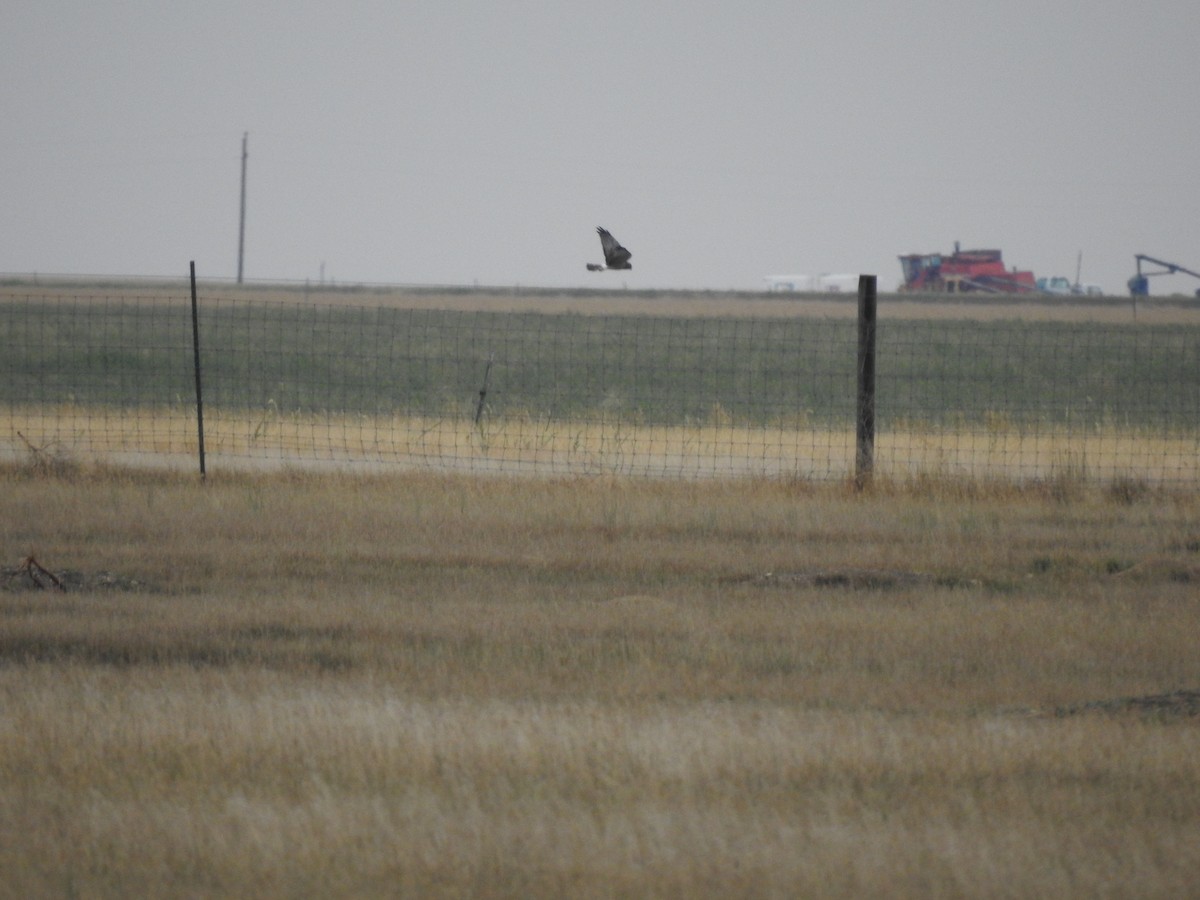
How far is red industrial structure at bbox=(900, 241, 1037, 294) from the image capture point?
314 ft

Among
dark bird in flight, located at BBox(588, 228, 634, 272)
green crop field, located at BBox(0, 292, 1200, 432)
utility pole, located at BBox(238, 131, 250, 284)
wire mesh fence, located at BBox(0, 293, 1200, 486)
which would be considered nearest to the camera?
dark bird in flight, located at BBox(588, 228, 634, 272)

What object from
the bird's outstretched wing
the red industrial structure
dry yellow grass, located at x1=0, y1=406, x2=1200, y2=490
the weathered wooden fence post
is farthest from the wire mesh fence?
the red industrial structure

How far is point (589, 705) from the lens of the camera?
6.64 m

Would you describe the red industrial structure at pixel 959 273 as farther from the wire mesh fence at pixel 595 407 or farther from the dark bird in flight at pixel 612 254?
the dark bird in flight at pixel 612 254

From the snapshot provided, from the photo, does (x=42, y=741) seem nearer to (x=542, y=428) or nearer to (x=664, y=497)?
(x=664, y=497)

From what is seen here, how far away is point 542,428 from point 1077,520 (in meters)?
10.2

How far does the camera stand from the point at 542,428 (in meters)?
21.7

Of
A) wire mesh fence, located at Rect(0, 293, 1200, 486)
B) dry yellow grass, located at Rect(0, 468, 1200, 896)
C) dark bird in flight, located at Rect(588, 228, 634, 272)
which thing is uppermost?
dark bird in flight, located at Rect(588, 228, 634, 272)

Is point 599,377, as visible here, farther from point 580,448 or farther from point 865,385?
point 865,385

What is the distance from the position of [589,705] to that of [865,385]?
9.12 meters

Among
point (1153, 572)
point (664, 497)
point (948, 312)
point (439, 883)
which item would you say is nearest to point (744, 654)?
point (439, 883)

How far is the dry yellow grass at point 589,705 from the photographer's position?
15.9 ft

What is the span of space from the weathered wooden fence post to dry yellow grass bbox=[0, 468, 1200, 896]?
7.62 feet

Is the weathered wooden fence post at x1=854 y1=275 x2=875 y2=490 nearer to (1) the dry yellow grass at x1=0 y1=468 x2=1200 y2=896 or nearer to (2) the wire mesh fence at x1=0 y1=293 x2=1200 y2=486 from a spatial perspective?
(2) the wire mesh fence at x1=0 y1=293 x2=1200 y2=486
